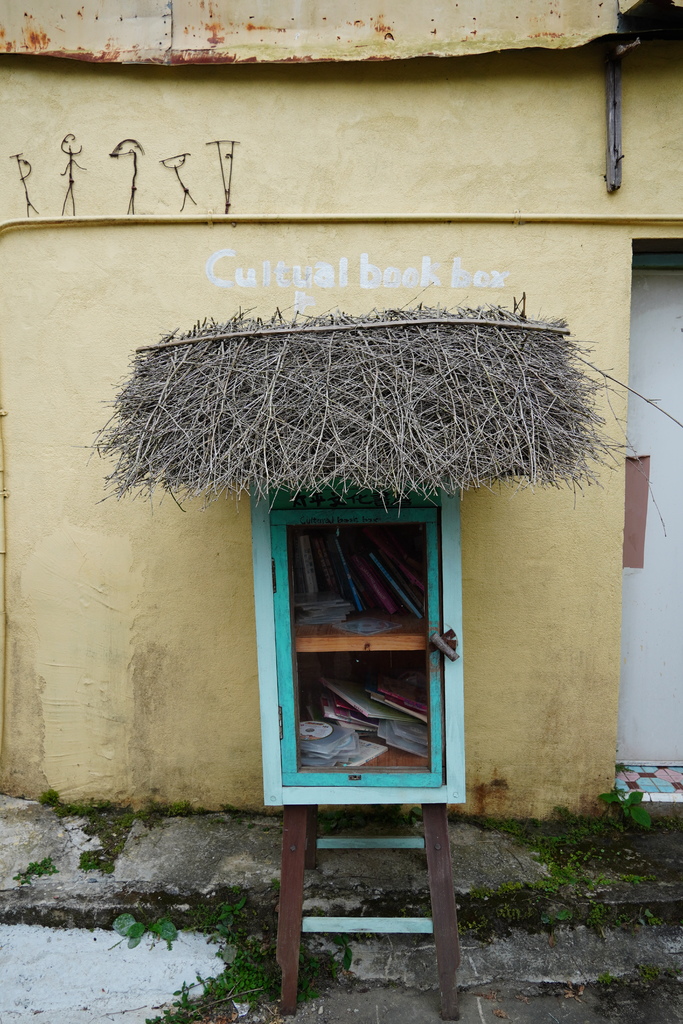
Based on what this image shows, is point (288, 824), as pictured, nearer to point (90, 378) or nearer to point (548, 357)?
point (548, 357)

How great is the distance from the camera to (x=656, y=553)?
11.2 ft

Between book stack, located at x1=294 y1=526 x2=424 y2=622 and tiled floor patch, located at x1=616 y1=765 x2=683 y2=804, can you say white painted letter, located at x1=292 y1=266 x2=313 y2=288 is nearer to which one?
book stack, located at x1=294 y1=526 x2=424 y2=622

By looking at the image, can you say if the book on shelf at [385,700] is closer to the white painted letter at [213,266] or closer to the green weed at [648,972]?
the green weed at [648,972]

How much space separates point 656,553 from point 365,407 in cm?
225

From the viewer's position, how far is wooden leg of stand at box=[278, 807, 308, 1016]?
7.72 ft

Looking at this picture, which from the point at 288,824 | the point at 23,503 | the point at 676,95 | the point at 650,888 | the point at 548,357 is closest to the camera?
the point at 548,357

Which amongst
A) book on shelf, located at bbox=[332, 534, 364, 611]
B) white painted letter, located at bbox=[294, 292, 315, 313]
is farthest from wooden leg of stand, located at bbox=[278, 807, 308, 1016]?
white painted letter, located at bbox=[294, 292, 315, 313]

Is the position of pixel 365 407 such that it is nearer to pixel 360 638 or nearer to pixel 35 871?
pixel 360 638

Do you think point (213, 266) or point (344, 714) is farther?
point (213, 266)

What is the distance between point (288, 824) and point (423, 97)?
3.13 metres

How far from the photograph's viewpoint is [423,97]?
303 cm

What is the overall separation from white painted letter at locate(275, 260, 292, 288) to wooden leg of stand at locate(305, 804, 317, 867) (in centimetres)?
237

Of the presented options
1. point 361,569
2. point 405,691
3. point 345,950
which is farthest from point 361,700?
point 345,950

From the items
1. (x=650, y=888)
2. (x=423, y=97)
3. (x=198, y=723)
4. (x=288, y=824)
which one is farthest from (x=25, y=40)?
(x=650, y=888)
